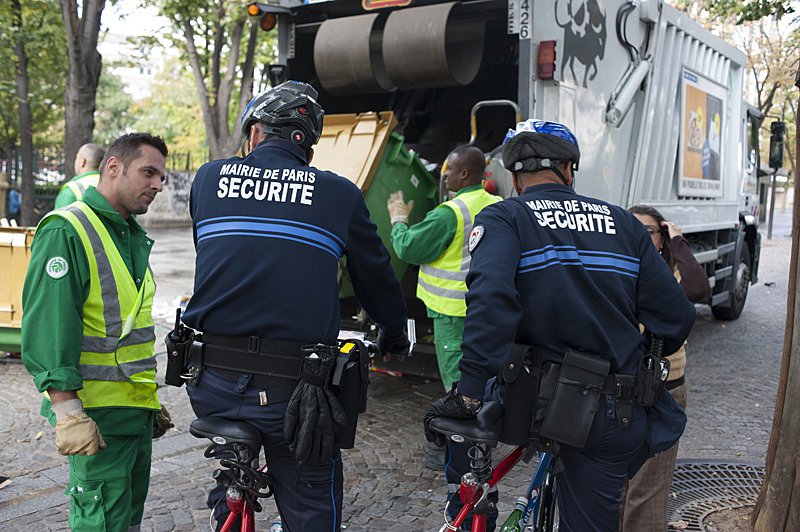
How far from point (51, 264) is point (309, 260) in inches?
34.3

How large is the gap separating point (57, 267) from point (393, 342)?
3.76 ft

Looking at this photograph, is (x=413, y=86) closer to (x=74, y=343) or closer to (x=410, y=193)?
(x=410, y=193)

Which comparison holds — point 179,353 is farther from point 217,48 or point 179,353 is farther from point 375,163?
point 217,48

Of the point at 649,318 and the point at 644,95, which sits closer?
the point at 649,318

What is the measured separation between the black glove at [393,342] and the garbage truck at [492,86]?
2245 millimetres

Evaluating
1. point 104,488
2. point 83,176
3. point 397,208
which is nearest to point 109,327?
point 104,488

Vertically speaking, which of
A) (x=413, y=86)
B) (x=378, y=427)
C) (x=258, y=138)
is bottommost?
(x=378, y=427)

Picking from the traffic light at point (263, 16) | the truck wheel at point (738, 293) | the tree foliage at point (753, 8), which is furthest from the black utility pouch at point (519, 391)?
the truck wheel at point (738, 293)

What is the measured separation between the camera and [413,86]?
5871 mm

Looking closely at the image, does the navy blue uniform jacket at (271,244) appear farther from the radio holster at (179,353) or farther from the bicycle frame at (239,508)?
the bicycle frame at (239,508)

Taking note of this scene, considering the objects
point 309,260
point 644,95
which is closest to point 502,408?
point 309,260

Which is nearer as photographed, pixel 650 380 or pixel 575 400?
pixel 575 400

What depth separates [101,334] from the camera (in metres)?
2.62

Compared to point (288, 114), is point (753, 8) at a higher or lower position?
higher
